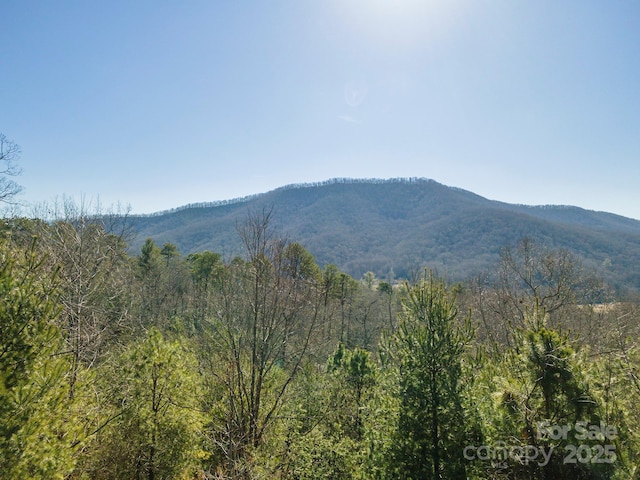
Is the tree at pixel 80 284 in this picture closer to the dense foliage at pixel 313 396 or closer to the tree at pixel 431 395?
the dense foliage at pixel 313 396

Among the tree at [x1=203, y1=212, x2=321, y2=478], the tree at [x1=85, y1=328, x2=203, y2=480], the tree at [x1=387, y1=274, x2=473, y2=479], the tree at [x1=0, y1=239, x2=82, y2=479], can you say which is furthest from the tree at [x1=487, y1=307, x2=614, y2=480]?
the tree at [x1=85, y1=328, x2=203, y2=480]

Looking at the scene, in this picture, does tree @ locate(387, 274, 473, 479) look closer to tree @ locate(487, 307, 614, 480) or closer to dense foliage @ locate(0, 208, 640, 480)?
dense foliage @ locate(0, 208, 640, 480)

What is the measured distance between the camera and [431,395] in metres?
7.30

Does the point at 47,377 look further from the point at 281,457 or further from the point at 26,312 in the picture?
the point at 281,457

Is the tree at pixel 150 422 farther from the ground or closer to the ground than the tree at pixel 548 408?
closer to the ground

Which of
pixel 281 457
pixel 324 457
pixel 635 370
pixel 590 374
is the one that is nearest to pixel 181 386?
pixel 281 457

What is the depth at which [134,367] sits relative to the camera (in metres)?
10.1

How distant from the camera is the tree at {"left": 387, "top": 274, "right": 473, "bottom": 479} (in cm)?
711

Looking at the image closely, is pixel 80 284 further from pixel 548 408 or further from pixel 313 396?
pixel 548 408

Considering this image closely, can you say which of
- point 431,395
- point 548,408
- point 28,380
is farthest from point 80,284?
point 548,408

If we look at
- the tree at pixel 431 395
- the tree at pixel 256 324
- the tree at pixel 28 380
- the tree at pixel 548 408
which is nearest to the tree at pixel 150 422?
the tree at pixel 256 324

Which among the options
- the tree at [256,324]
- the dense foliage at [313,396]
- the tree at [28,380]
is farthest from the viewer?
the tree at [256,324]

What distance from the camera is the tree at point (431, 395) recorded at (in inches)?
280

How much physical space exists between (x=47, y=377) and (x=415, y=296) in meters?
7.61
